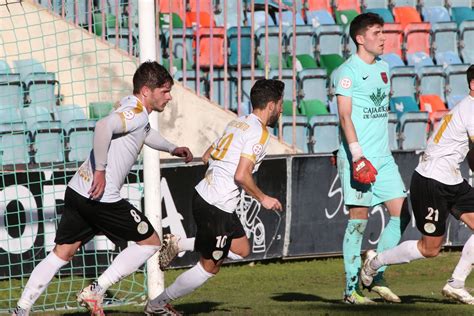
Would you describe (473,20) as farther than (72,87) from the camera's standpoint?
Yes

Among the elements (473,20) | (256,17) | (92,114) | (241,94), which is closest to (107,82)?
(92,114)

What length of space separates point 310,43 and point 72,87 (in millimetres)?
4999

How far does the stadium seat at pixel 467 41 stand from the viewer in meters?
17.3

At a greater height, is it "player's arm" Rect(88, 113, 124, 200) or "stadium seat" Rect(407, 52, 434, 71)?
"player's arm" Rect(88, 113, 124, 200)

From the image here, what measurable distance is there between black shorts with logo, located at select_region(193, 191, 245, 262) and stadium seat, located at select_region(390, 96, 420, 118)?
8.49m

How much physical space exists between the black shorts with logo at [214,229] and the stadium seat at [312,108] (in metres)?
7.32

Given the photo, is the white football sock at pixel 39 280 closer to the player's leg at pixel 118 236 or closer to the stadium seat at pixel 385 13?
the player's leg at pixel 118 236

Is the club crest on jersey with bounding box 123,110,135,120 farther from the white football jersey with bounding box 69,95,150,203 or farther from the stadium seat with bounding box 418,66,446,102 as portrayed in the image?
the stadium seat with bounding box 418,66,446,102

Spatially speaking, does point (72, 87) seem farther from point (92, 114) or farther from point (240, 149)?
point (240, 149)

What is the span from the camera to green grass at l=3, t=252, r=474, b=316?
27.2 ft

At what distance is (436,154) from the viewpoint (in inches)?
338

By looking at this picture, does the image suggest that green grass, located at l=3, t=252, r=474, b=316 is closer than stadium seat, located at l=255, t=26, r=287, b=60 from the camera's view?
Yes

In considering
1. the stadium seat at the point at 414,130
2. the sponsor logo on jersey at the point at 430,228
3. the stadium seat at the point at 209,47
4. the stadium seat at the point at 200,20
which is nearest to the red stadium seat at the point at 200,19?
the stadium seat at the point at 200,20

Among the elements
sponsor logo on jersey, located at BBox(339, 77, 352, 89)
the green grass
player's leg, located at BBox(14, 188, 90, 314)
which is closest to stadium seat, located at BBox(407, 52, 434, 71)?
the green grass
